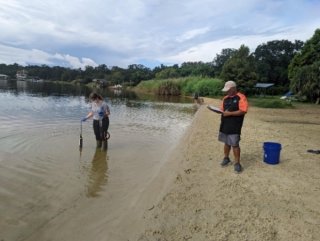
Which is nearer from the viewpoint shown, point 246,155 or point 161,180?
point 161,180

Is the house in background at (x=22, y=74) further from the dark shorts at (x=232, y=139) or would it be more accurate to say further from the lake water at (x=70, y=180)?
the dark shorts at (x=232, y=139)

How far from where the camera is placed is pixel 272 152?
26.4ft

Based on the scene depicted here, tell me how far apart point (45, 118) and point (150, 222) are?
610 inches

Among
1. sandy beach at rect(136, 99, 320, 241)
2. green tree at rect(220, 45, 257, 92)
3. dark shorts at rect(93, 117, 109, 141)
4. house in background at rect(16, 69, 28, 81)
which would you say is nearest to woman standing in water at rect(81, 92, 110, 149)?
dark shorts at rect(93, 117, 109, 141)

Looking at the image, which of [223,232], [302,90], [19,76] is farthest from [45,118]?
[19,76]

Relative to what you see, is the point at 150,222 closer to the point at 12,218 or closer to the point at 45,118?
the point at 12,218

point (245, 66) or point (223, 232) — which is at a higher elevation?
point (245, 66)

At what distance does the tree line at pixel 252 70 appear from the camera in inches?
1561

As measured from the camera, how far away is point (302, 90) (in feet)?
128

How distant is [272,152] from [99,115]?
5.72 m

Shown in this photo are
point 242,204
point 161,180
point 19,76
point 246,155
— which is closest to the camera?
point 242,204

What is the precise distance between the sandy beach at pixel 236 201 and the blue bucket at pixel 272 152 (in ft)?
0.51

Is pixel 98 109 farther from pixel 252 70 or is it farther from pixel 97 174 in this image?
pixel 252 70

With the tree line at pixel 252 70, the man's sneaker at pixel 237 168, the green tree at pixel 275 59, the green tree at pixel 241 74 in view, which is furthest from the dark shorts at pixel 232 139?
the green tree at pixel 275 59
